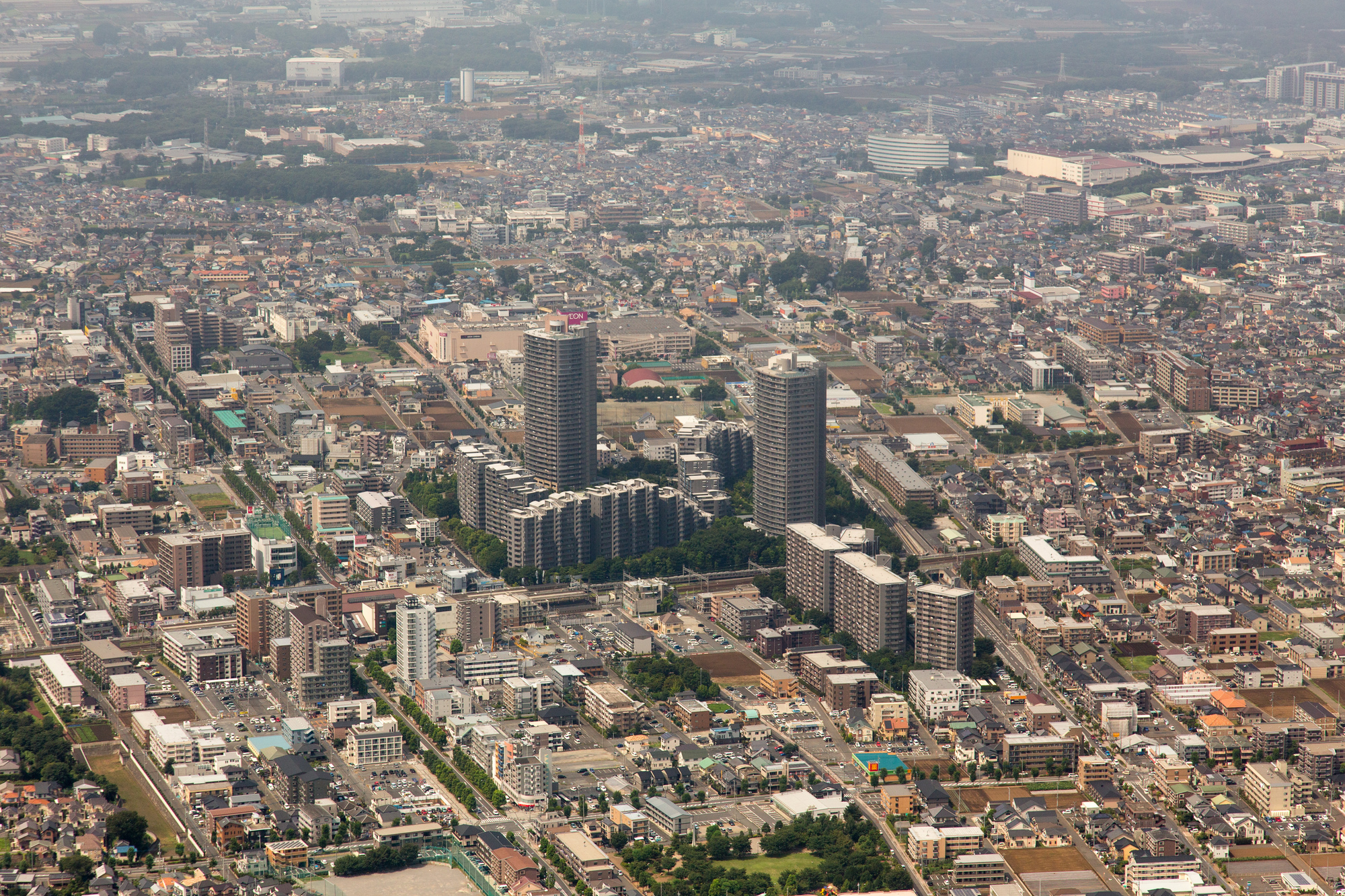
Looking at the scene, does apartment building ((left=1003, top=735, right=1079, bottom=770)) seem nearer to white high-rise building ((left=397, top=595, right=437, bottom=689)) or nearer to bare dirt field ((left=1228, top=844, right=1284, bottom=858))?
bare dirt field ((left=1228, top=844, right=1284, bottom=858))

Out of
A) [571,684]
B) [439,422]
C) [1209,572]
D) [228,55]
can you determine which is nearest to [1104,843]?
[571,684]

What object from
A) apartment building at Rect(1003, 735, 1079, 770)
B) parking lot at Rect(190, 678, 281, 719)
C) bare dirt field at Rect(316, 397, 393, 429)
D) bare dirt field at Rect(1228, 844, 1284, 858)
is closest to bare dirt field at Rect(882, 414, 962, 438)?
bare dirt field at Rect(316, 397, 393, 429)

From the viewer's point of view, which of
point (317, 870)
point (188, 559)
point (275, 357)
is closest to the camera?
point (317, 870)

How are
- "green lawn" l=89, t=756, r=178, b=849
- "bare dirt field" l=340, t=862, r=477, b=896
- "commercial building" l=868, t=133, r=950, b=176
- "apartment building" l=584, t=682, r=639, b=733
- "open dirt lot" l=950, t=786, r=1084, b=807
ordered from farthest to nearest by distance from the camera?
1. "commercial building" l=868, t=133, r=950, b=176
2. "apartment building" l=584, t=682, r=639, b=733
3. "open dirt lot" l=950, t=786, r=1084, b=807
4. "green lawn" l=89, t=756, r=178, b=849
5. "bare dirt field" l=340, t=862, r=477, b=896

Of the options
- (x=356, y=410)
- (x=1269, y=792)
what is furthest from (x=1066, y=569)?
(x=356, y=410)

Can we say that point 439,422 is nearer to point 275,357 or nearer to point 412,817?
point 275,357
